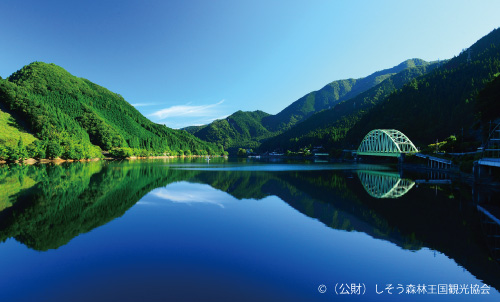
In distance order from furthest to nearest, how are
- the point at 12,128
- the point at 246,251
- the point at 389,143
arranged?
the point at 389,143
the point at 12,128
the point at 246,251

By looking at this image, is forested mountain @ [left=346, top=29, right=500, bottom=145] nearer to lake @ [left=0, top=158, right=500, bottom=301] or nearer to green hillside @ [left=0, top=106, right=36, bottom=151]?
lake @ [left=0, top=158, right=500, bottom=301]

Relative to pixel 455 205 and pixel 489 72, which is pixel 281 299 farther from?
pixel 489 72

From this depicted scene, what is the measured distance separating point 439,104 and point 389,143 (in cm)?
3498

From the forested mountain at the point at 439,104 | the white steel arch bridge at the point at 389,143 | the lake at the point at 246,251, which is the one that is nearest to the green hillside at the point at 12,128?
the lake at the point at 246,251

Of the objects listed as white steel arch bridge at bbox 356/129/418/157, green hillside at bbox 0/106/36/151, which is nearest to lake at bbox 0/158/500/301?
white steel arch bridge at bbox 356/129/418/157

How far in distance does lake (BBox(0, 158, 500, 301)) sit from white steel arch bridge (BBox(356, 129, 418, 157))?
252 feet

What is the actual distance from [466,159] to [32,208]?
61484 millimetres

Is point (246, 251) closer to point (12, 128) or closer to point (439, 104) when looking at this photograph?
point (12, 128)

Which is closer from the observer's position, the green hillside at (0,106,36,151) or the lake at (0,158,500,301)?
the lake at (0,158,500,301)

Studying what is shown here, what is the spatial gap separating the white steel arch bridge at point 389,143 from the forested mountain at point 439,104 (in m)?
14.5

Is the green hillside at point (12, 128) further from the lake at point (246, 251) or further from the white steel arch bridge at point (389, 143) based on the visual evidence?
the white steel arch bridge at point (389, 143)

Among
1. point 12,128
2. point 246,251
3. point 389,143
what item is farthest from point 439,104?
point 12,128

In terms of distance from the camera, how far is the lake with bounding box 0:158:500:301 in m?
9.07

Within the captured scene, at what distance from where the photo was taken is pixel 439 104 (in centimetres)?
12200
